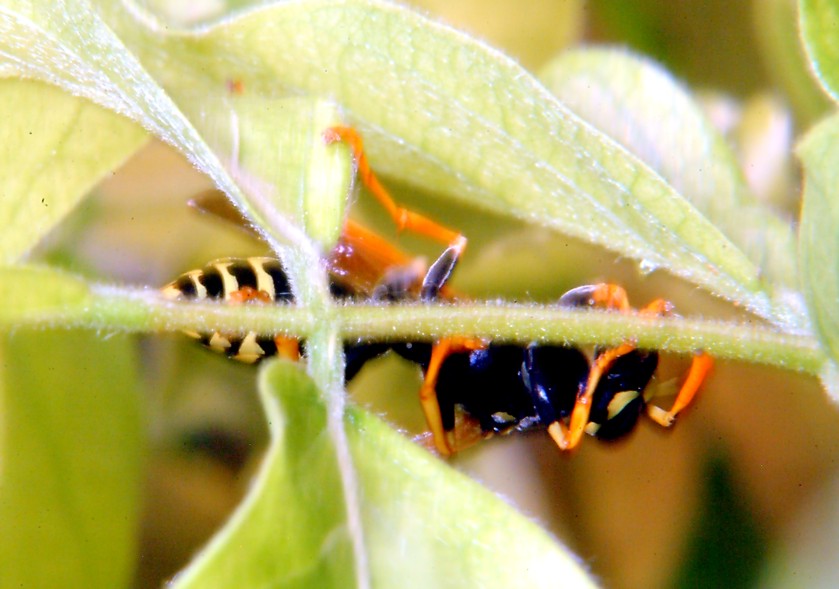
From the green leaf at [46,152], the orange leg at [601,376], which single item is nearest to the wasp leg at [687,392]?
the orange leg at [601,376]

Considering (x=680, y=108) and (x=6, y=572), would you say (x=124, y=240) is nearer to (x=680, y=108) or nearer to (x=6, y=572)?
(x=6, y=572)

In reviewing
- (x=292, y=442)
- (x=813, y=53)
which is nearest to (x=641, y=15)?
(x=813, y=53)

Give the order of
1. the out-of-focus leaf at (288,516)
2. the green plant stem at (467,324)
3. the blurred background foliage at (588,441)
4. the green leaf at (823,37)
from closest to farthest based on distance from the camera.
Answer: the out-of-focus leaf at (288,516) → the green plant stem at (467,324) → the green leaf at (823,37) → the blurred background foliage at (588,441)

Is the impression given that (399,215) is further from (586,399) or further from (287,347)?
(586,399)

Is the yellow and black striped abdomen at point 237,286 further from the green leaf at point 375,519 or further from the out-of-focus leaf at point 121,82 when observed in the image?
the green leaf at point 375,519

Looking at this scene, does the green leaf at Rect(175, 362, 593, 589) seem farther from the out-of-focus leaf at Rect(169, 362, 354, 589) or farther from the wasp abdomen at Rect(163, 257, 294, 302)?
the wasp abdomen at Rect(163, 257, 294, 302)

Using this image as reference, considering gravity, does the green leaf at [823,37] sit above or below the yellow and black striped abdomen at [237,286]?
above

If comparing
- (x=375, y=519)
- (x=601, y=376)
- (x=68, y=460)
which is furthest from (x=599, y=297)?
(x=68, y=460)
